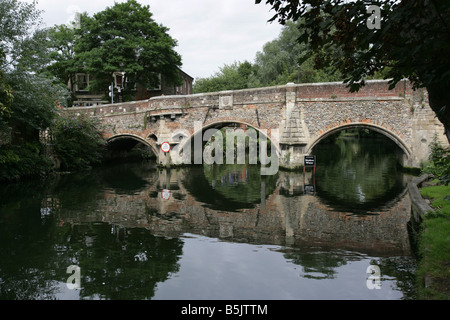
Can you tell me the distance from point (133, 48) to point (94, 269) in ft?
79.1

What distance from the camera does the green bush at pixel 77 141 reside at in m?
20.0

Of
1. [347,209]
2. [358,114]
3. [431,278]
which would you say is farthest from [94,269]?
[358,114]

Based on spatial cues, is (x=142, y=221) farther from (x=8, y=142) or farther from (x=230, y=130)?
(x=230, y=130)

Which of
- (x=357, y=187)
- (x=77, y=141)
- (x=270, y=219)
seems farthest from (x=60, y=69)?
(x=270, y=219)

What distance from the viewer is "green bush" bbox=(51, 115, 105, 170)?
19984 millimetres

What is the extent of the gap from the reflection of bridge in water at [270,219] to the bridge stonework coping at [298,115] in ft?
18.3

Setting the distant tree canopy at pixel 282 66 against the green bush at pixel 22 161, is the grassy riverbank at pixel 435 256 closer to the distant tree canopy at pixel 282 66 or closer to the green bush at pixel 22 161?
the green bush at pixel 22 161

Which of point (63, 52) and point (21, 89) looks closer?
point (21, 89)

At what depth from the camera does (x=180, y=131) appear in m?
20.8

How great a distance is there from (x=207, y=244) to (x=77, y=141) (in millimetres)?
16748

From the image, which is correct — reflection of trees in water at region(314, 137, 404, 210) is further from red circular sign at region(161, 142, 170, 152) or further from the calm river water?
red circular sign at region(161, 142, 170, 152)

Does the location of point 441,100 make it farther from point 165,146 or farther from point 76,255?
point 165,146

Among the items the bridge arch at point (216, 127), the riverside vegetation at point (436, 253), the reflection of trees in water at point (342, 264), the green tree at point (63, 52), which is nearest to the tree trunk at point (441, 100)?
the riverside vegetation at point (436, 253)

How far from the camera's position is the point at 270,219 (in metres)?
8.89
